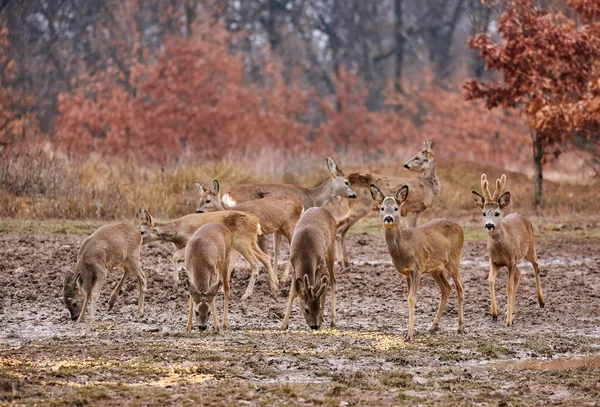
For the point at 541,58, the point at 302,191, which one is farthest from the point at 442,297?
the point at 541,58

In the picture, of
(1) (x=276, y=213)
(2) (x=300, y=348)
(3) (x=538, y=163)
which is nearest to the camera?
(2) (x=300, y=348)

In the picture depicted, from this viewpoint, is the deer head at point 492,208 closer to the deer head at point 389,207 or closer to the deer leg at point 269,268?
the deer head at point 389,207

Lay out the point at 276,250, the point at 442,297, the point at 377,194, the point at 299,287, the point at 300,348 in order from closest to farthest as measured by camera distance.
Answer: the point at 300,348 → the point at 299,287 → the point at 377,194 → the point at 442,297 → the point at 276,250

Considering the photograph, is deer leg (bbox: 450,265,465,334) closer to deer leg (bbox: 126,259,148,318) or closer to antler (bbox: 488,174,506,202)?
antler (bbox: 488,174,506,202)

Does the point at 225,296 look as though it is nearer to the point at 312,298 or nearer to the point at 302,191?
the point at 312,298

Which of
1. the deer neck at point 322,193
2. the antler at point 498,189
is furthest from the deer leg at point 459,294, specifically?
the deer neck at point 322,193

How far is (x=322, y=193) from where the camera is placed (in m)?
17.8

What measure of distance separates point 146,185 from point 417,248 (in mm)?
13506

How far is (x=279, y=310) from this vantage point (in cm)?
1329

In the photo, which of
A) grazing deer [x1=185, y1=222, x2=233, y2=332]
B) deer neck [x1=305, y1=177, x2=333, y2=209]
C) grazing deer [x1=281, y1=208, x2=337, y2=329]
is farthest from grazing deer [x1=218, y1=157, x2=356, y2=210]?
grazing deer [x1=281, y1=208, x2=337, y2=329]

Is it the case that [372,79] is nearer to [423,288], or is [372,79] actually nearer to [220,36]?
[220,36]

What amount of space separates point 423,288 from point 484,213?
2.79 m

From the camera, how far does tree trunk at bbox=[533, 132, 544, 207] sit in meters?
26.4

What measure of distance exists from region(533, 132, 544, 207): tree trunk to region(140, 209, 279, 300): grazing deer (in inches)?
530
